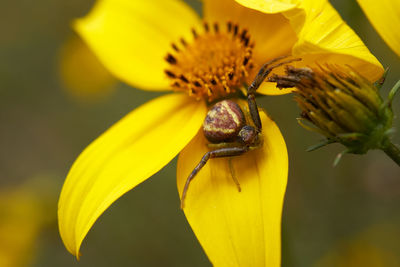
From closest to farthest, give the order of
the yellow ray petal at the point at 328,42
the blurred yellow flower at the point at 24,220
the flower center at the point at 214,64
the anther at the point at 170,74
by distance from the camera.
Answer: the yellow ray petal at the point at 328,42, the flower center at the point at 214,64, the anther at the point at 170,74, the blurred yellow flower at the point at 24,220

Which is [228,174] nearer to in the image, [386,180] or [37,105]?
[386,180]

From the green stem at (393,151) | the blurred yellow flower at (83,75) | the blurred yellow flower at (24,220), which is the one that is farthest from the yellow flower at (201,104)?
the blurred yellow flower at (83,75)

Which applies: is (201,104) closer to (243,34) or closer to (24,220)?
(243,34)

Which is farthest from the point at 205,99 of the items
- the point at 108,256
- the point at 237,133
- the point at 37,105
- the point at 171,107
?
the point at 37,105

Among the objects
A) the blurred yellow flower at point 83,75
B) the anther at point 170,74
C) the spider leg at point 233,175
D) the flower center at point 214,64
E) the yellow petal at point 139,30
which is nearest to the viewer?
the spider leg at point 233,175

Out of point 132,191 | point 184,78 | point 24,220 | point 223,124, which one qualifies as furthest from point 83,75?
point 223,124

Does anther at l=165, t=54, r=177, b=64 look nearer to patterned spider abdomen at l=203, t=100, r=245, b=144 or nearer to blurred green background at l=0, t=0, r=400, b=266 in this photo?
patterned spider abdomen at l=203, t=100, r=245, b=144

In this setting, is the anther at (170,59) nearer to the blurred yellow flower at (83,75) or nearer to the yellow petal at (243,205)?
the yellow petal at (243,205)
